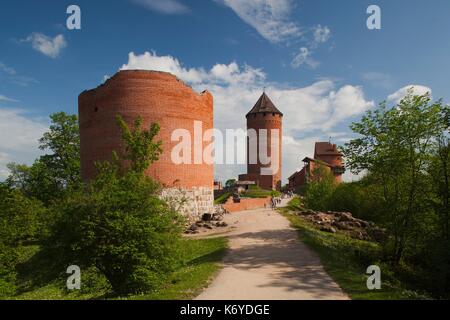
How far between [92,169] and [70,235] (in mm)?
15438

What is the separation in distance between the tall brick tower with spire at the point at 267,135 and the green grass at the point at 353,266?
3674 cm

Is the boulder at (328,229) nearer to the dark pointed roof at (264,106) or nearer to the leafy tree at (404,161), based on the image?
the leafy tree at (404,161)

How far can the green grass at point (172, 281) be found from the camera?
8477 mm

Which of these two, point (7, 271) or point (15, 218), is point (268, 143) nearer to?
point (15, 218)

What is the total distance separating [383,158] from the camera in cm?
1504

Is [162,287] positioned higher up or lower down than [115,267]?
lower down

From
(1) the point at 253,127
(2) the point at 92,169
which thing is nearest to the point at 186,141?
(2) the point at 92,169

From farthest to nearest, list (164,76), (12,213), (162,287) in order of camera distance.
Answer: (164,76) → (12,213) → (162,287)

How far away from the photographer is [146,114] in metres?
22.7

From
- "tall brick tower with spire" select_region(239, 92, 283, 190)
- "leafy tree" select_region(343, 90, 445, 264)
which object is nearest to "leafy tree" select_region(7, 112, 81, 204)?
"leafy tree" select_region(343, 90, 445, 264)

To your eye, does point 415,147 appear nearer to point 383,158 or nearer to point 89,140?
point 383,158

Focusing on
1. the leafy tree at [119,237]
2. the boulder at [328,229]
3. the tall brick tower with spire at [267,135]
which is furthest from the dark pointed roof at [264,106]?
the leafy tree at [119,237]

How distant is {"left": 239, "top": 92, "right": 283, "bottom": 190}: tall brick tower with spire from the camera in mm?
58062

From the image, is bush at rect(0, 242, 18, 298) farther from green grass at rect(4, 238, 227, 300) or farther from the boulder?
the boulder
